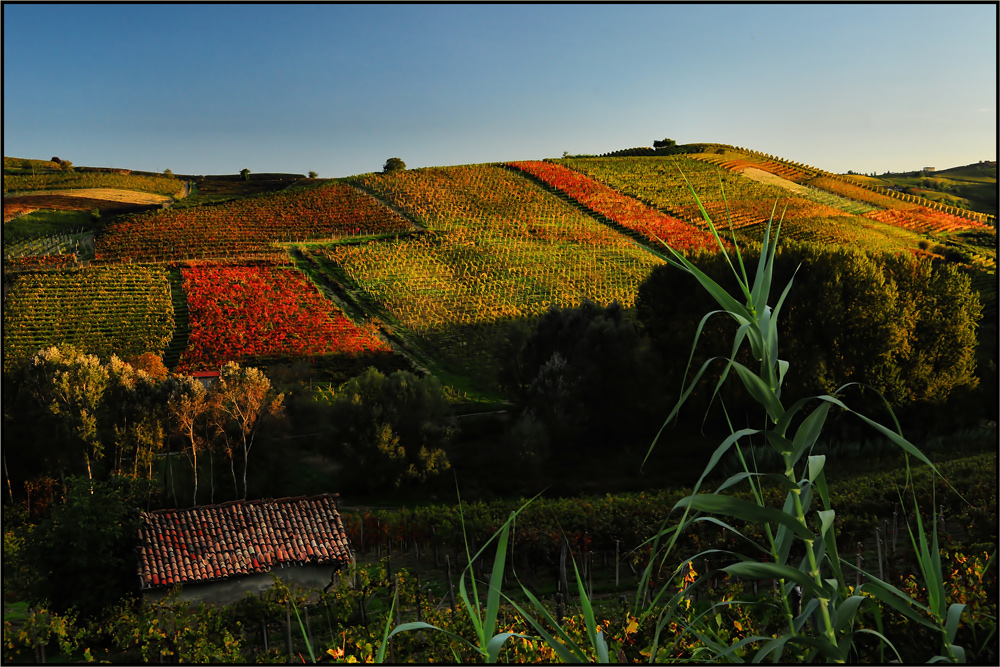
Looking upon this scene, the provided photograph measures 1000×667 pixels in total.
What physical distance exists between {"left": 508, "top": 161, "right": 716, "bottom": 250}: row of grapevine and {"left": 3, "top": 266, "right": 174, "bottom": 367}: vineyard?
26.3m

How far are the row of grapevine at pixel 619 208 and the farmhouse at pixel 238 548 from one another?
104 ft

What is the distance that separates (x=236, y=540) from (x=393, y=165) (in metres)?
58.5

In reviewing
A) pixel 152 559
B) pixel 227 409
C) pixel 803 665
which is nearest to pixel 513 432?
pixel 227 409

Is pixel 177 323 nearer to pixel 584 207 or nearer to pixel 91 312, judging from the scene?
pixel 91 312

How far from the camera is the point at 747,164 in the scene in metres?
69.4

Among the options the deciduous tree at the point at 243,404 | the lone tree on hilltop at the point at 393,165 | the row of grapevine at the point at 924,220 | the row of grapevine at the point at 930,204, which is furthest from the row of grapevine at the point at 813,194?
the deciduous tree at the point at 243,404

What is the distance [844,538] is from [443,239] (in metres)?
37.8

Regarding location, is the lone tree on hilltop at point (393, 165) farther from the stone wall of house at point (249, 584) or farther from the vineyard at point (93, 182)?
the stone wall of house at point (249, 584)

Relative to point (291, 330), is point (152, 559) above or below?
below

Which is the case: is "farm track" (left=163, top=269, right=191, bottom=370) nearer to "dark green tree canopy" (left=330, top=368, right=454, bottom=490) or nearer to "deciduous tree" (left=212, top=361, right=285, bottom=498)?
"deciduous tree" (left=212, top=361, right=285, bottom=498)

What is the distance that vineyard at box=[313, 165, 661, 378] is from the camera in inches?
1473

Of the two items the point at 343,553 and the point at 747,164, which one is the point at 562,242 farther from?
the point at 343,553

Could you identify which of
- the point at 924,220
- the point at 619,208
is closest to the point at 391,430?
the point at 619,208

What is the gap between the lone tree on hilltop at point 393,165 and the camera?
68.4 m
